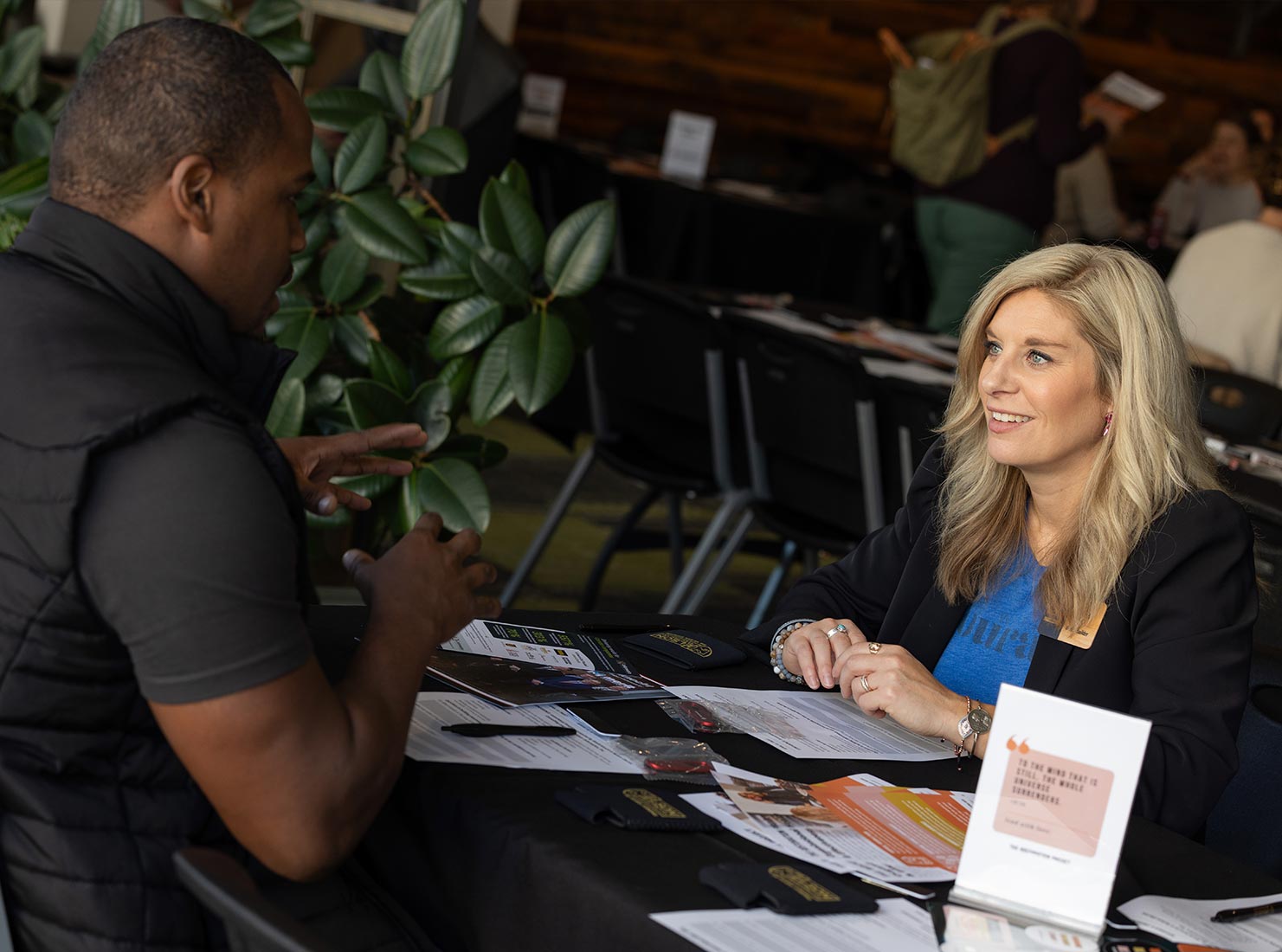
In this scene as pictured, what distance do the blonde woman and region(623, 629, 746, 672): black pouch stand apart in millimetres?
75

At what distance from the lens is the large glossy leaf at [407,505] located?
2.57 meters

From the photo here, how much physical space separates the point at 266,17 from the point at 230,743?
2.08m

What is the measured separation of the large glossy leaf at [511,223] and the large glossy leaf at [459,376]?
201mm

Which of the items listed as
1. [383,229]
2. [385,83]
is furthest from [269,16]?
[383,229]

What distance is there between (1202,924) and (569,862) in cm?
55

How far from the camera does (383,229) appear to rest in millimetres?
2623

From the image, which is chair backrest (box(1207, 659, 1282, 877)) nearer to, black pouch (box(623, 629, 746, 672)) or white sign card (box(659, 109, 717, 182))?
black pouch (box(623, 629, 746, 672))

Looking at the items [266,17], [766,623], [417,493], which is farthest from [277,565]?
[266,17]

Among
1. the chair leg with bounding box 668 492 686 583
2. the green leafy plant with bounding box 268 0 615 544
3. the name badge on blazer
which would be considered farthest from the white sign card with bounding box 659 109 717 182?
the name badge on blazer

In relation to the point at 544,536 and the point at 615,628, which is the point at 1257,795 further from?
the point at 544,536

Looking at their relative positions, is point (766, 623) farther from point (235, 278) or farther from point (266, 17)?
point (266, 17)

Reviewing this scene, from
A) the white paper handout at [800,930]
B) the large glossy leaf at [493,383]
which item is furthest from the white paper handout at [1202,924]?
the large glossy leaf at [493,383]

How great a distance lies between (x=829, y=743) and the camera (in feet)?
5.17

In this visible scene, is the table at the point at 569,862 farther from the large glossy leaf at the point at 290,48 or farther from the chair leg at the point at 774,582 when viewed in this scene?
the chair leg at the point at 774,582
